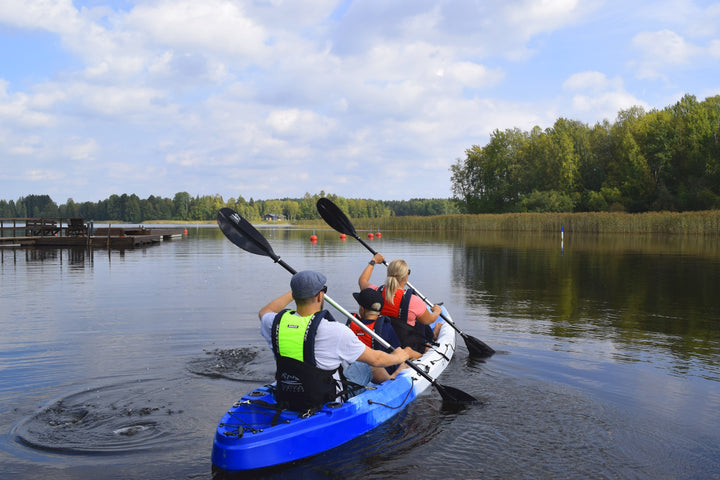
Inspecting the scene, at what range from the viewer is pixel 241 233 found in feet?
26.7

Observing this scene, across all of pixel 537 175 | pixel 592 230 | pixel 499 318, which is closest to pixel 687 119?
pixel 537 175

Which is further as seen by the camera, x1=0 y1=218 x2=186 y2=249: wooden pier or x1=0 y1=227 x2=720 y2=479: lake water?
x1=0 y1=218 x2=186 y2=249: wooden pier

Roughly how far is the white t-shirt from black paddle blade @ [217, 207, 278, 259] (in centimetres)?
299

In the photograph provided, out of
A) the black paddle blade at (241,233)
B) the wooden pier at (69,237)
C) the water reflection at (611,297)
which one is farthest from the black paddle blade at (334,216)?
the wooden pier at (69,237)

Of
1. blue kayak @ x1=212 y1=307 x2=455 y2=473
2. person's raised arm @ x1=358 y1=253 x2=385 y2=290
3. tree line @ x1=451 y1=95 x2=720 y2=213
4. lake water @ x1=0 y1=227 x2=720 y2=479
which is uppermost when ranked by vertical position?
tree line @ x1=451 y1=95 x2=720 y2=213

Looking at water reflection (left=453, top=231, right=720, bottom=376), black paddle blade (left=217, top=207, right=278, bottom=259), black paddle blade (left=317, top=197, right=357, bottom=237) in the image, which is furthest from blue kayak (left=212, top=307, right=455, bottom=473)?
water reflection (left=453, top=231, right=720, bottom=376)

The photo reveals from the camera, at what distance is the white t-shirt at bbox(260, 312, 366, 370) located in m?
5.09

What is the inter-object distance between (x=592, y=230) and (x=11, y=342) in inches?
2019

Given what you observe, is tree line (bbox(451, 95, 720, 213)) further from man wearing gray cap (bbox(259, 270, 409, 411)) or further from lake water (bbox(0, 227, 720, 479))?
man wearing gray cap (bbox(259, 270, 409, 411))

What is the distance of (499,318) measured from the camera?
41.1ft

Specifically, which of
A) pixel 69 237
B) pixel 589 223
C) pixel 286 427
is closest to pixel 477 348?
pixel 286 427

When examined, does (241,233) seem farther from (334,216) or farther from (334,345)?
(334,345)

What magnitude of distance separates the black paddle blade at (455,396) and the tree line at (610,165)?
63.1m

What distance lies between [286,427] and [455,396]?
2.72 m
